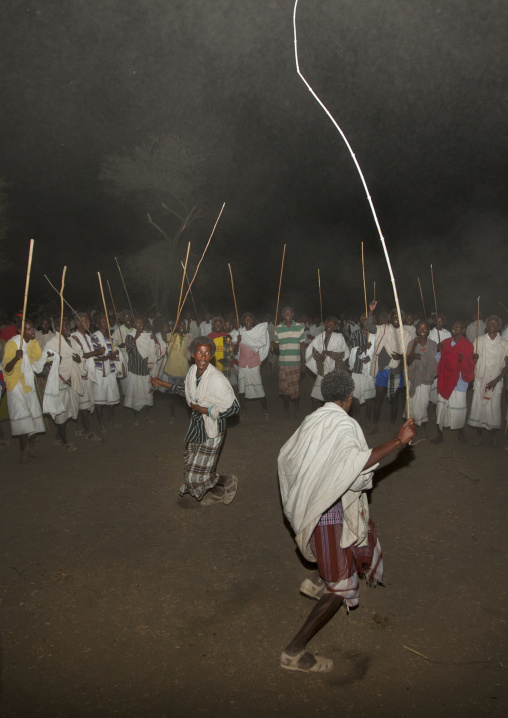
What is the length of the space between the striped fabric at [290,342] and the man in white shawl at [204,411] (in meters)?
4.25

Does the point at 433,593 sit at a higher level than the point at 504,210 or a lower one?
lower

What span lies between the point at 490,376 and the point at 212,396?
15.7ft

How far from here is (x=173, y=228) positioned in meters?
28.0

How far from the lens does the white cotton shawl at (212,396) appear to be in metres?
4.77

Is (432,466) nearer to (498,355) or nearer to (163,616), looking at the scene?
(498,355)

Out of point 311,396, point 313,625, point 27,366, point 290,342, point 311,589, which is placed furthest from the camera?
point 290,342

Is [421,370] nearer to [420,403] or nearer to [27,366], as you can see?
[420,403]

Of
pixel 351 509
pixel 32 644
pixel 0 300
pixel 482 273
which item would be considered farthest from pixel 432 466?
pixel 0 300

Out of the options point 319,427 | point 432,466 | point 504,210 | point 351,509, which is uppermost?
point 504,210

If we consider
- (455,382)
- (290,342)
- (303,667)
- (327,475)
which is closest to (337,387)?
(327,475)

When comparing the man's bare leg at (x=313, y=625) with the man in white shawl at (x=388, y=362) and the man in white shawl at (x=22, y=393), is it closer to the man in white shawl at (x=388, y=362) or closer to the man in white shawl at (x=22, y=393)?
the man in white shawl at (x=22, y=393)

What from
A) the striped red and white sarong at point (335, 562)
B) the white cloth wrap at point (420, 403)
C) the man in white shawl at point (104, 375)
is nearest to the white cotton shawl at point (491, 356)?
the white cloth wrap at point (420, 403)

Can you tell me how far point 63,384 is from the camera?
24.5 feet

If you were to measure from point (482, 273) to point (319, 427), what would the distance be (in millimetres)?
21330
